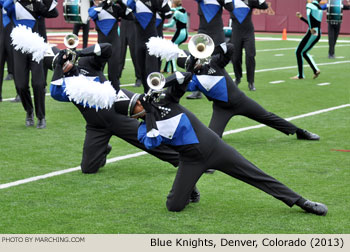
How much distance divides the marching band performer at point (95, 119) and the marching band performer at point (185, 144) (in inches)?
45.7

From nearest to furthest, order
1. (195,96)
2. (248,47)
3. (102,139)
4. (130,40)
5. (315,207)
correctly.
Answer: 1. (315,207)
2. (102,139)
3. (195,96)
4. (130,40)
5. (248,47)

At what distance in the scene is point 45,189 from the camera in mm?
6285

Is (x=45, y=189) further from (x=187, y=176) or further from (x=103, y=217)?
(x=187, y=176)

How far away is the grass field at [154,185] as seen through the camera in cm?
522

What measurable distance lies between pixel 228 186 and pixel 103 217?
4.63 feet

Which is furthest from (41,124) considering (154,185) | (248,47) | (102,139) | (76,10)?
(76,10)

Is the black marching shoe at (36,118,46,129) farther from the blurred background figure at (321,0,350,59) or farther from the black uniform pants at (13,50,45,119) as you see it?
the blurred background figure at (321,0,350,59)

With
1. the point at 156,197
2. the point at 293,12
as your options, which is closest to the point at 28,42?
Answer: the point at 156,197

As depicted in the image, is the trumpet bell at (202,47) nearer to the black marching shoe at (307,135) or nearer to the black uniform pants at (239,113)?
the black uniform pants at (239,113)

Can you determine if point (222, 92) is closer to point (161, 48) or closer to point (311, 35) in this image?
point (161, 48)

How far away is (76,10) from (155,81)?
9053 millimetres

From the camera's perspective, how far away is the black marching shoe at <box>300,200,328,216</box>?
5367 millimetres

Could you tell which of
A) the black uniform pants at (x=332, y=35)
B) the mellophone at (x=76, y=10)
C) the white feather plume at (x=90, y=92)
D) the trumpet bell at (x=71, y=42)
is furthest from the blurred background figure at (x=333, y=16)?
the white feather plume at (x=90, y=92)

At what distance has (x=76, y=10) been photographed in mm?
13797
